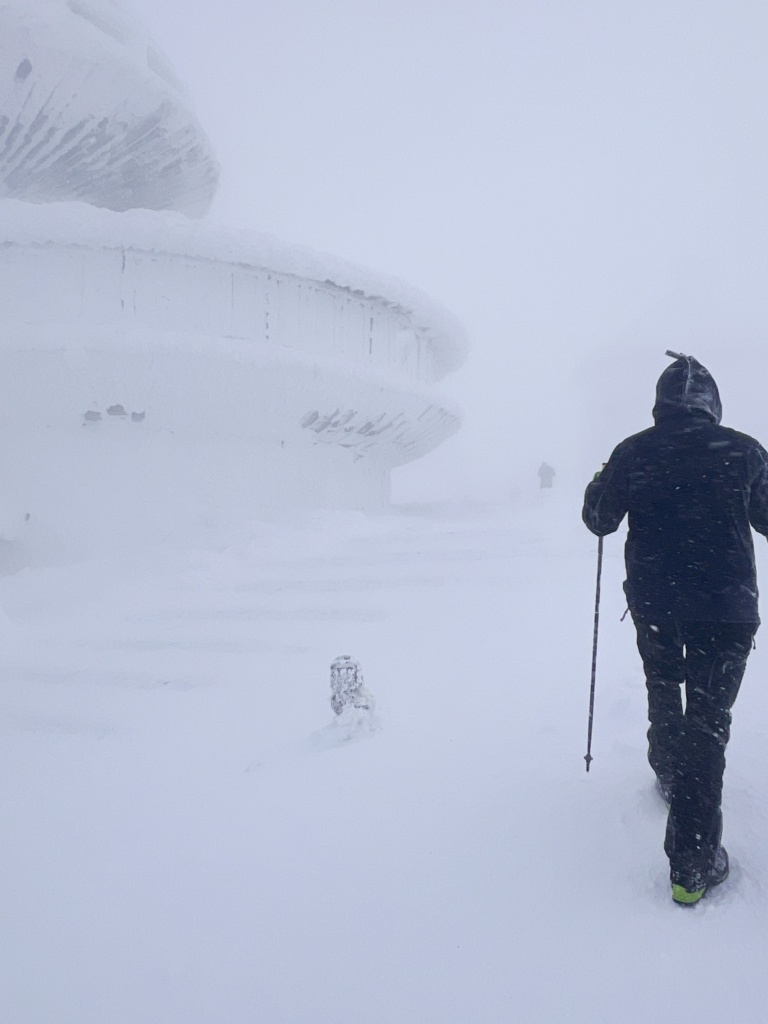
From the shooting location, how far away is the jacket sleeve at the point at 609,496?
2689mm

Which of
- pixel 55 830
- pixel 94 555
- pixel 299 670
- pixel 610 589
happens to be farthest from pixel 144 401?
pixel 55 830

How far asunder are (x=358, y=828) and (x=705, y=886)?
154 centimetres

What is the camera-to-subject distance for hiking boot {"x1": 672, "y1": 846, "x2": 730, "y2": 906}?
2322 mm

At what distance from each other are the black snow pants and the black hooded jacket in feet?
0.24

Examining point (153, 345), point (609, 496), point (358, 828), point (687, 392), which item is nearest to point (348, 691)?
point (358, 828)

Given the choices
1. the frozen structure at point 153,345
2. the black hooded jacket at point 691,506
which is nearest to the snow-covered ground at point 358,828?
the black hooded jacket at point 691,506

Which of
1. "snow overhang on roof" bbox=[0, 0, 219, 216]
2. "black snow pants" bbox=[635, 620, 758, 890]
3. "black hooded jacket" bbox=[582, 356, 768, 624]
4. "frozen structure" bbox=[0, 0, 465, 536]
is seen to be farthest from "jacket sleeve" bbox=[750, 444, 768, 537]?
"snow overhang on roof" bbox=[0, 0, 219, 216]

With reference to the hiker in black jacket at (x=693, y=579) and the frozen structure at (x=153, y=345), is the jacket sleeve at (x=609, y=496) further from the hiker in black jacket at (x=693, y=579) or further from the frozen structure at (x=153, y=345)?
the frozen structure at (x=153, y=345)

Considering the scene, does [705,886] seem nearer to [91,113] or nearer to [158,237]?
[158,237]

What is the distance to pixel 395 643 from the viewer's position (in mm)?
6051

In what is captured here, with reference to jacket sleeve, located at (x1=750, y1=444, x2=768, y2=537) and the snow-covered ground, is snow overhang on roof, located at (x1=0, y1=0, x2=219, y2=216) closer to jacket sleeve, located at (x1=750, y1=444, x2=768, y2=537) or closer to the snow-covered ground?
the snow-covered ground

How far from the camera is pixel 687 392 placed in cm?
257

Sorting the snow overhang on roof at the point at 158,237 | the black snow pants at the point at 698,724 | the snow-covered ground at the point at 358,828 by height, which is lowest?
the snow-covered ground at the point at 358,828

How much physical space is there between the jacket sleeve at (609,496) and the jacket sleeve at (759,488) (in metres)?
0.43
